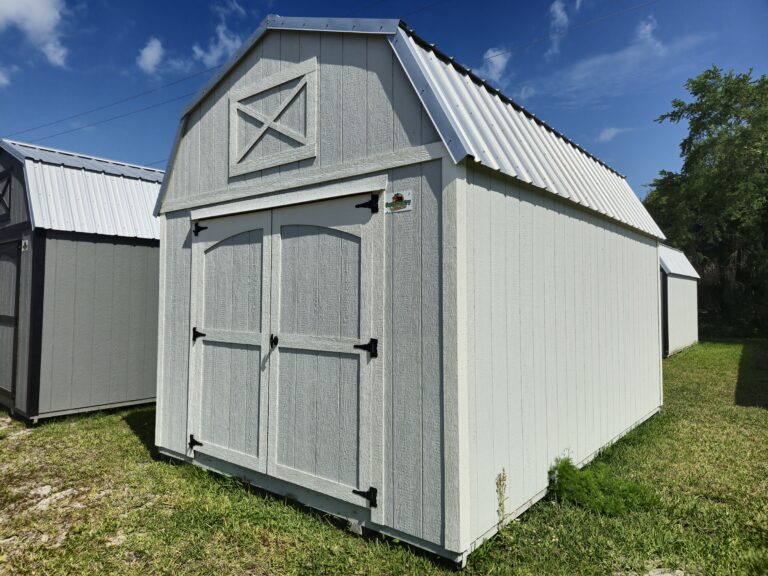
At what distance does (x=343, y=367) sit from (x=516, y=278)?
131 cm

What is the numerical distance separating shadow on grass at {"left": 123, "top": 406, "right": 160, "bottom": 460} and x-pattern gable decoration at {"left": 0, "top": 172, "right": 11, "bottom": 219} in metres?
3.14

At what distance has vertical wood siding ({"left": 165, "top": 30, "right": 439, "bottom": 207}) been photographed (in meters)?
2.99

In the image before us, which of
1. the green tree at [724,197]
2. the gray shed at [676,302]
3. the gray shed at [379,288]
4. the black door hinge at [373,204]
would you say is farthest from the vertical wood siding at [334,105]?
the green tree at [724,197]

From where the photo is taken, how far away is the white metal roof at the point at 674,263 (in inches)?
498

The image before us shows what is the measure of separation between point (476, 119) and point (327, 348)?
1.79 metres

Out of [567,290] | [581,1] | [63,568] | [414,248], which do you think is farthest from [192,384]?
[581,1]

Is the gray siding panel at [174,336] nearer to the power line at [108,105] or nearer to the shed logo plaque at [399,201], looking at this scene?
the shed logo plaque at [399,201]

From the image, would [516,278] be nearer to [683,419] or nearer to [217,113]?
[217,113]

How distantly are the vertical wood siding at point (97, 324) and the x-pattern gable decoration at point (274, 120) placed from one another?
11.1 feet

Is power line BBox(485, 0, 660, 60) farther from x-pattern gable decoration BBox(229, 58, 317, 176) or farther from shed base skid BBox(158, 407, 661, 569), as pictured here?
shed base skid BBox(158, 407, 661, 569)

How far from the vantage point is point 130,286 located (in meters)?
6.57

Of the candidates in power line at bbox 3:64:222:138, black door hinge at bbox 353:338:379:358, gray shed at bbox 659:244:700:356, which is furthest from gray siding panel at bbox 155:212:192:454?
gray shed at bbox 659:244:700:356

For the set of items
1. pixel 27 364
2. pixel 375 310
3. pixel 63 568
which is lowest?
pixel 63 568

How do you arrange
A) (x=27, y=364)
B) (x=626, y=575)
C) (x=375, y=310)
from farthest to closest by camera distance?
(x=27, y=364), (x=375, y=310), (x=626, y=575)
